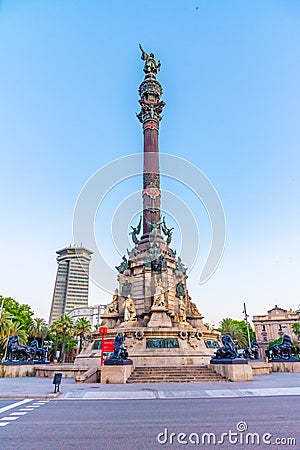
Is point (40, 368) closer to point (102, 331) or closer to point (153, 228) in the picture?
point (102, 331)

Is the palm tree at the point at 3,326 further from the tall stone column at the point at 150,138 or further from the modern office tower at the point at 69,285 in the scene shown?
the modern office tower at the point at 69,285

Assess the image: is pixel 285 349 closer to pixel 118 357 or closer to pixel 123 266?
pixel 118 357

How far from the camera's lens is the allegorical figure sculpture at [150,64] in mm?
42312

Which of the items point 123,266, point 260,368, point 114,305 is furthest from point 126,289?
point 260,368

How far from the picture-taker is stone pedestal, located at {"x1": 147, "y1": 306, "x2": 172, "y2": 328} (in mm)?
25406

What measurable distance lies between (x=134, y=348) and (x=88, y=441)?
1763cm

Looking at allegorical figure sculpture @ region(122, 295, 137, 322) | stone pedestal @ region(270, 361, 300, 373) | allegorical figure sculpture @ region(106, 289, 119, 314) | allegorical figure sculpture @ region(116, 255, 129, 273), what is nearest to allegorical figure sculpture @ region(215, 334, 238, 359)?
stone pedestal @ region(270, 361, 300, 373)

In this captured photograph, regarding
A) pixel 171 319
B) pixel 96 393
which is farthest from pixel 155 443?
pixel 171 319

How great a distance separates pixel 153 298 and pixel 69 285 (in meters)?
160

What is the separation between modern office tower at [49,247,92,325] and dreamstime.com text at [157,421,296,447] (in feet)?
550

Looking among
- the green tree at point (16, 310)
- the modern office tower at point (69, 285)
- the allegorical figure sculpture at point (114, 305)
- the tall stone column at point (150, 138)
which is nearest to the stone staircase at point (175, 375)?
the allegorical figure sculpture at point (114, 305)

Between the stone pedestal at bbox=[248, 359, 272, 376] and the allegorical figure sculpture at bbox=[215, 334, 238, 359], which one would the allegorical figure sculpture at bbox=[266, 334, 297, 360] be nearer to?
the stone pedestal at bbox=[248, 359, 272, 376]

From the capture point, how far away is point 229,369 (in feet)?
57.3

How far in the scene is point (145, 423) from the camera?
7.43 meters
